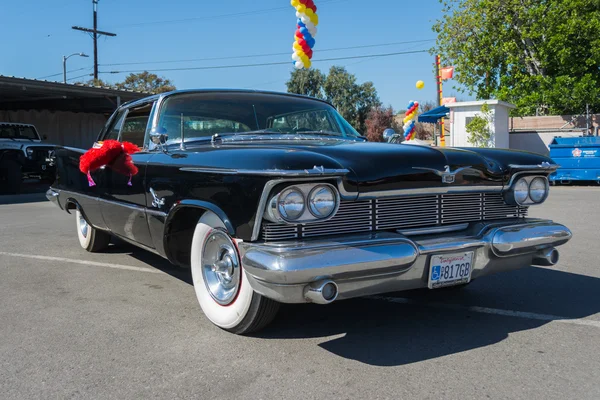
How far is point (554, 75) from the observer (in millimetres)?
23344

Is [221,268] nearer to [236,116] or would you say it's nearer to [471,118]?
[236,116]

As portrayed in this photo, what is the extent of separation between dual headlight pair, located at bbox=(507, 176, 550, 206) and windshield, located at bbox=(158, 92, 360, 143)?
1.41 metres

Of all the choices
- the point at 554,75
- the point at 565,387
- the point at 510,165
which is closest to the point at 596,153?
the point at 554,75

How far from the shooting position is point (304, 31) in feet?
45.4

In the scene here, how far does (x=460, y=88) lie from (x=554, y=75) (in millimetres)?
4238

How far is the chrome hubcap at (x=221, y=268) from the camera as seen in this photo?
3229mm

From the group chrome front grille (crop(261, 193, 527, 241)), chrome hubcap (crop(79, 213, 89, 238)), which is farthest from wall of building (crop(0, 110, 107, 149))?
chrome front grille (crop(261, 193, 527, 241))

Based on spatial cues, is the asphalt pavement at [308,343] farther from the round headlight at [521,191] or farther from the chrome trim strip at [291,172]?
the chrome trim strip at [291,172]

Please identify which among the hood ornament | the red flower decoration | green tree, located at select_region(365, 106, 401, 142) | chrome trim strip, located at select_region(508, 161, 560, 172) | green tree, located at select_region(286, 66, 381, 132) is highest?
green tree, located at select_region(286, 66, 381, 132)

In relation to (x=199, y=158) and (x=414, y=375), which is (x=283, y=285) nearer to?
(x=414, y=375)

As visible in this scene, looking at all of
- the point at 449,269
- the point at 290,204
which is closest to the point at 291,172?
the point at 290,204

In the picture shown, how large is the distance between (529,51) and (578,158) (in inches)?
341

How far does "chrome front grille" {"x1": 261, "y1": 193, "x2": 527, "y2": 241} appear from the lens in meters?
2.91

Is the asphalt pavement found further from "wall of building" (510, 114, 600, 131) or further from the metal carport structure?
"wall of building" (510, 114, 600, 131)
